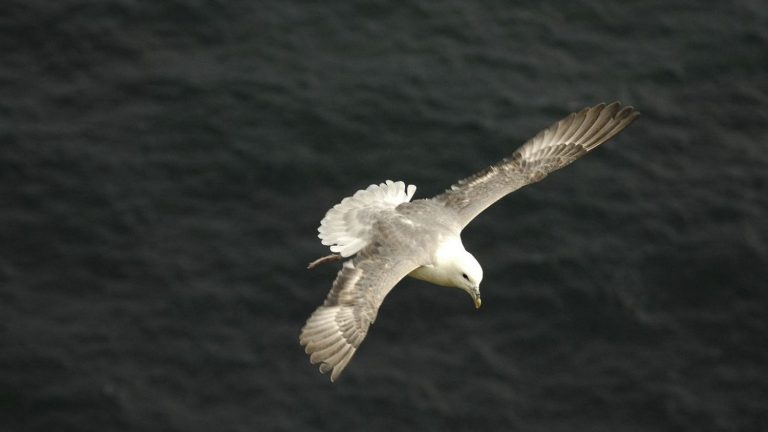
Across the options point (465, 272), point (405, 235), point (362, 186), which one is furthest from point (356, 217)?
point (362, 186)

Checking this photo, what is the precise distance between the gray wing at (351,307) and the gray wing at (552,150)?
1280mm

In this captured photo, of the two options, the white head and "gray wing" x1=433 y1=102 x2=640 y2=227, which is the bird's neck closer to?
the white head

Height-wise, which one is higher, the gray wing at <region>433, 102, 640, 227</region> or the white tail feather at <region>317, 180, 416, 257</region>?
the gray wing at <region>433, 102, 640, 227</region>

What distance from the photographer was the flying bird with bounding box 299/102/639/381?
9.09 meters

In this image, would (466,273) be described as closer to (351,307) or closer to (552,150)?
(351,307)

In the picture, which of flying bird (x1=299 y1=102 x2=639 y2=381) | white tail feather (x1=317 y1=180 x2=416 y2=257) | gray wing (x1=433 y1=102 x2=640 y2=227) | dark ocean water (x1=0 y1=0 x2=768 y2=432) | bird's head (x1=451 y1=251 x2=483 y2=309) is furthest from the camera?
dark ocean water (x1=0 y1=0 x2=768 y2=432)

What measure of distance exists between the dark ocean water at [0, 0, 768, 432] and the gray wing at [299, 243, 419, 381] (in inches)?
198

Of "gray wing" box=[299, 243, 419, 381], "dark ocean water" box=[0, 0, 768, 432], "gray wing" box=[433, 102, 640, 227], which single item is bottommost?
"dark ocean water" box=[0, 0, 768, 432]

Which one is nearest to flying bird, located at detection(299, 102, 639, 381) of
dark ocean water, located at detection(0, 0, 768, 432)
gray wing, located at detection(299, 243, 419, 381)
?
gray wing, located at detection(299, 243, 419, 381)

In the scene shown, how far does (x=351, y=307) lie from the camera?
9.22 m

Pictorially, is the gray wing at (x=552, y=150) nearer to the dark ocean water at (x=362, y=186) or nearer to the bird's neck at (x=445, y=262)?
the bird's neck at (x=445, y=262)

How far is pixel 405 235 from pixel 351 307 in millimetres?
904

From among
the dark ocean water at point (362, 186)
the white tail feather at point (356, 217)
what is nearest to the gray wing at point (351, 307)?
the white tail feather at point (356, 217)

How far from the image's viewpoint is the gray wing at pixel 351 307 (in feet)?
29.2
